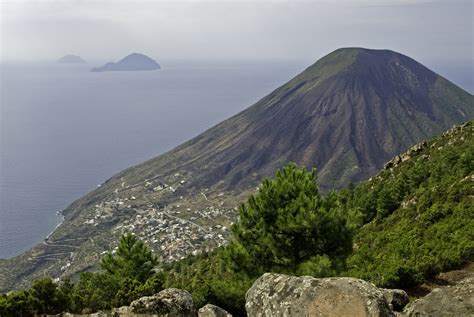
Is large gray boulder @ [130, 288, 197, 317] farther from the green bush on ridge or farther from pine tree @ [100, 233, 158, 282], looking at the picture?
pine tree @ [100, 233, 158, 282]

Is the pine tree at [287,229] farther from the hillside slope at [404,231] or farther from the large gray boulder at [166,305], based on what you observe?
the large gray boulder at [166,305]

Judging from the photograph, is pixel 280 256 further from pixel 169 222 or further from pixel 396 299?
pixel 169 222

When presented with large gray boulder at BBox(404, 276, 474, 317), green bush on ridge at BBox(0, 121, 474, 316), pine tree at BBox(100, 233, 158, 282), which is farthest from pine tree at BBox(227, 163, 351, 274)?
pine tree at BBox(100, 233, 158, 282)

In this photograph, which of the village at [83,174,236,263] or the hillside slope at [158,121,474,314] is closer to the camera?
the hillside slope at [158,121,474,314]

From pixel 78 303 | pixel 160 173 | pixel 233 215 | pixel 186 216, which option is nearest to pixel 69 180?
pixel 160 173

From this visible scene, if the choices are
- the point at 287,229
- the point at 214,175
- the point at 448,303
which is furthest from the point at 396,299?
the point at 214,175

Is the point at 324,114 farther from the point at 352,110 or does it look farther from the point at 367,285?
the point at 367,285
